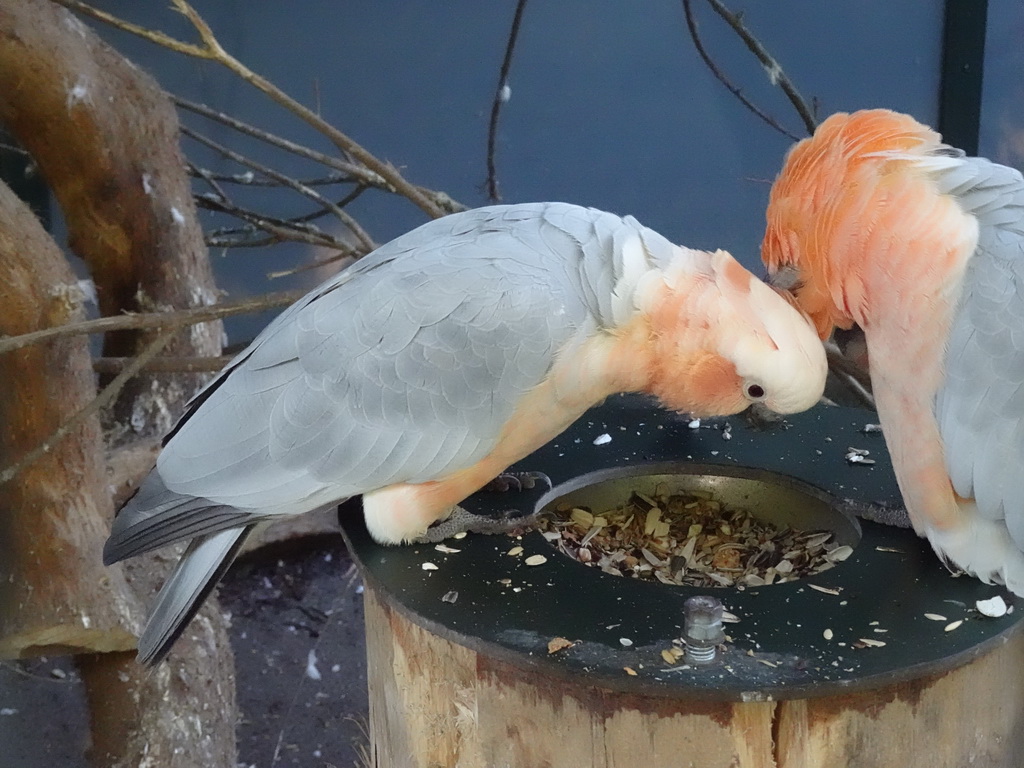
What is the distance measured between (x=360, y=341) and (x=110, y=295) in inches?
39.2

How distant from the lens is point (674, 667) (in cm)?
88

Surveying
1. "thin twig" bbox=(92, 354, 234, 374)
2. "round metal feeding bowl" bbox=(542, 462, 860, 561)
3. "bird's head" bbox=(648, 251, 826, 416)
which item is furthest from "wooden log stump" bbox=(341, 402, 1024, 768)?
"thin twig" bbox=(92, 354, 234, 374)

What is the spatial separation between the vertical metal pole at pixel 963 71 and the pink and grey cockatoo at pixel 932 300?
134cm

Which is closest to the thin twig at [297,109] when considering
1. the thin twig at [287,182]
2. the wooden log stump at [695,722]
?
the thin twig at [287,182]

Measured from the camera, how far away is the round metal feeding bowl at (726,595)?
877 millimetres

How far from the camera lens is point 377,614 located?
3.70ft

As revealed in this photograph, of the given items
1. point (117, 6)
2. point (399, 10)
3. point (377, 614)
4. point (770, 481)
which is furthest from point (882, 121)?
point (117, 6)

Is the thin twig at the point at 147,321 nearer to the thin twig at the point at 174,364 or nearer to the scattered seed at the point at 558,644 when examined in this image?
the thin twig at the point at 174,364

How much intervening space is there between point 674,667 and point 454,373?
17.0 inches

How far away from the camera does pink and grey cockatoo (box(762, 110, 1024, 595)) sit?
1027mm

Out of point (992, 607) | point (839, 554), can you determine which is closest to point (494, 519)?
point (839, 554)

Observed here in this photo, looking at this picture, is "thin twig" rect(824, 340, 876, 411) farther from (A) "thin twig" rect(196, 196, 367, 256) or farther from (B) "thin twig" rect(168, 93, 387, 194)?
(A) "thin twig" rect(196, 196, 367, 256)

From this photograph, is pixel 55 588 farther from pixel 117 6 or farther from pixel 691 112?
pixel 691 112

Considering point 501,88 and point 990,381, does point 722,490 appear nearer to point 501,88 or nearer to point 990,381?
point 990,381
